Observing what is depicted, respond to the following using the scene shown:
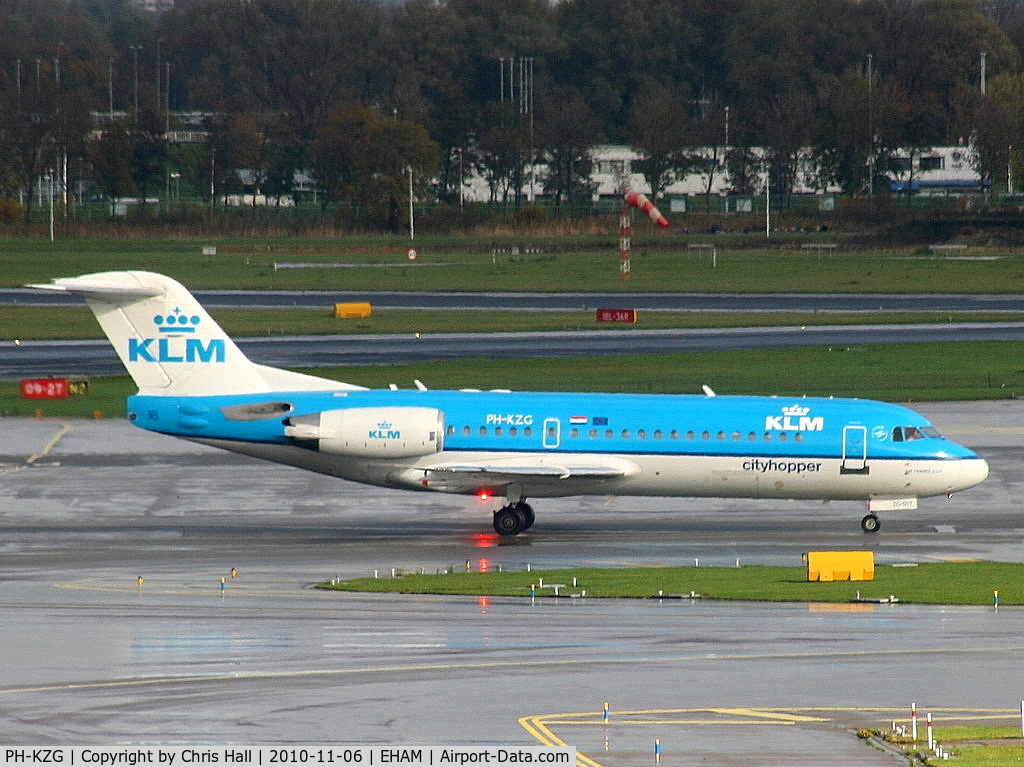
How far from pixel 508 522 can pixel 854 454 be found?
838 centimetres

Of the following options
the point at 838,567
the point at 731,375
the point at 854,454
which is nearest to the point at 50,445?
the point at 854,454

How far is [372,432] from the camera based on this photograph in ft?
126

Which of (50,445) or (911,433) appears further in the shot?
(50,445)

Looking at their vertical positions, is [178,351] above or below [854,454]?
above

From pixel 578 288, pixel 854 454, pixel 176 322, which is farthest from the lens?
pixel 578 288

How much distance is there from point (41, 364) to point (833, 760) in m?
54.7

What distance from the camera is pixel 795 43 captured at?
189 metres

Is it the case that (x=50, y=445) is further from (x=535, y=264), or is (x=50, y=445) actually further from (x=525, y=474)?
(x=535, y=264)

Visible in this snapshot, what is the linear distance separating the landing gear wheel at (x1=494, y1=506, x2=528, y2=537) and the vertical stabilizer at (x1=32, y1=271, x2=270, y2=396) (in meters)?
6.47

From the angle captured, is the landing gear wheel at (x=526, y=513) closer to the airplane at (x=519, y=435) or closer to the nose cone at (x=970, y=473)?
the airplane at (x=519, y=435)

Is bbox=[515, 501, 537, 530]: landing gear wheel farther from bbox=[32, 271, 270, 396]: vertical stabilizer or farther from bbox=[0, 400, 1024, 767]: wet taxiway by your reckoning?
bbox=[32, 271, 270, 396]: vertical stabilizer

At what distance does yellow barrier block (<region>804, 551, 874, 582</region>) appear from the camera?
31484 mm

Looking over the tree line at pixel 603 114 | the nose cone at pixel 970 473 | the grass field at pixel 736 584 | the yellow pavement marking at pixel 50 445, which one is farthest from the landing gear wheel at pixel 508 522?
the tree line at pixel 603 114

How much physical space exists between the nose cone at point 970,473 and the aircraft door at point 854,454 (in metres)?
2.31
